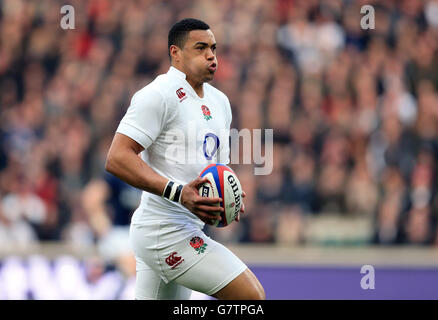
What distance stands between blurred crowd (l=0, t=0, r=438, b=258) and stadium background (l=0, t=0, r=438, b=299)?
23 mm

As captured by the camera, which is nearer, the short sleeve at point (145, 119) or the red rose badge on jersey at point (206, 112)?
the short sleeve at point (145, 119)

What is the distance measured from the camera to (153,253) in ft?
17.6

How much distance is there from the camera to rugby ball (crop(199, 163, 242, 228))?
16.9 ft

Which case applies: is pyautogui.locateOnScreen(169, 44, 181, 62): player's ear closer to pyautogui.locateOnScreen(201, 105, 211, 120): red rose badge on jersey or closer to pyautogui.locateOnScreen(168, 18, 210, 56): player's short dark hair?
pyautogui.locateOnScreen(168, 18, 210, 56): player's short dark hair

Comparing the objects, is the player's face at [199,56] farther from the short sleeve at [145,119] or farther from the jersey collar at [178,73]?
the short sleeve at [145,119]

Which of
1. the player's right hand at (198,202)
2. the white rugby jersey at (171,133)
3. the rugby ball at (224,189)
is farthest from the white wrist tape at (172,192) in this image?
the white rugby jersey at (171,133)

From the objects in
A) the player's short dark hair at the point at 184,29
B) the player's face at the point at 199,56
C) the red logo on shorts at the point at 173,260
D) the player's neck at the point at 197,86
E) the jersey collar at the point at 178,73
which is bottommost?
the red logo on shorts at the point at 173,260

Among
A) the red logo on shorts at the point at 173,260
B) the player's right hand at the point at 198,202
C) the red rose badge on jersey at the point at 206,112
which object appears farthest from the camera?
the red rose badge on jersey at the point at 206,112

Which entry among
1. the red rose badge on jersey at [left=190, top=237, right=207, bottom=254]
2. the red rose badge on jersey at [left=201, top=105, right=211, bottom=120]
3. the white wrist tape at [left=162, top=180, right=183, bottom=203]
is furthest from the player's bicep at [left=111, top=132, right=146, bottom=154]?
the red rose badge on jersey at [left=190, top=237, right=207, bottom=254]

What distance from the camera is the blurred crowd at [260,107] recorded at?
9883 millimetres

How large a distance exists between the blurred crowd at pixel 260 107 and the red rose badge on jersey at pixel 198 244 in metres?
4.22

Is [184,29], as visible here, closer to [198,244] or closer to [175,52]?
[175,52]

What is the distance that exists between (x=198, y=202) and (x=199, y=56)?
1.10 m
